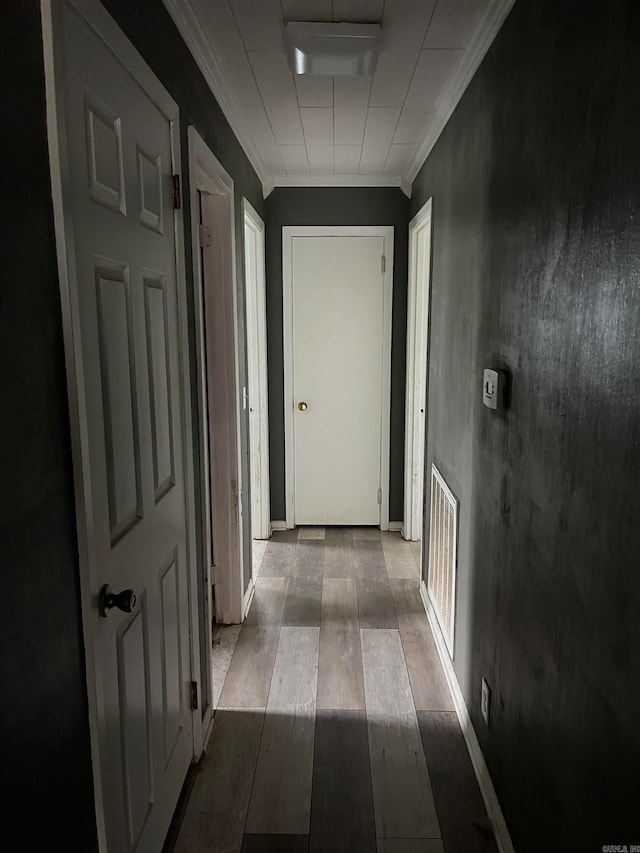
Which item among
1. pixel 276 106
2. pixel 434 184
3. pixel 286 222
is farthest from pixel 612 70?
pixel 286 222

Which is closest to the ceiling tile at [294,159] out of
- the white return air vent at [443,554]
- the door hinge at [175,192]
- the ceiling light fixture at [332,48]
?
the ceiling light fixture at [332,48]

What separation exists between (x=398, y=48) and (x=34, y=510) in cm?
189

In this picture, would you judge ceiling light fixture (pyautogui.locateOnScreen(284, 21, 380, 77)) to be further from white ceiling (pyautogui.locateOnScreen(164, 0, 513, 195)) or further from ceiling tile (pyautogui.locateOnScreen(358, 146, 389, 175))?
ceiling tile (pyautogui.locateOnScreen(358, 146, 389, 175))

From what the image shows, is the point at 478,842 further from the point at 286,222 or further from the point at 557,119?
the point at 286,222

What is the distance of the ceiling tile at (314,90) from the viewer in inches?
89.5

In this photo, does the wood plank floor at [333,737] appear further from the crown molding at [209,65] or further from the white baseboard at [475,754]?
the crown molding at [209,65]

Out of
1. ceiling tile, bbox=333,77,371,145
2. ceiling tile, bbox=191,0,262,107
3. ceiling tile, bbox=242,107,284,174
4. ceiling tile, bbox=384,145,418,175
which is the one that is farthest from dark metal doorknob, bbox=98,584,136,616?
ceiling tile, bbox=384,145,418,175

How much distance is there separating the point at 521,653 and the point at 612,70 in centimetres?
130

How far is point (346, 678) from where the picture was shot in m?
2.56

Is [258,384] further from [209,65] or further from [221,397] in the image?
[209,65]

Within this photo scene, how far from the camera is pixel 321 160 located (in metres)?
3.52

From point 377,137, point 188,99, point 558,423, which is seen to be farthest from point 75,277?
point 377,137

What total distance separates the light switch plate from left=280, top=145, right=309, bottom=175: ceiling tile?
2.03 metres

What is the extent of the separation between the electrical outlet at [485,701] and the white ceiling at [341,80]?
1.99 meters
